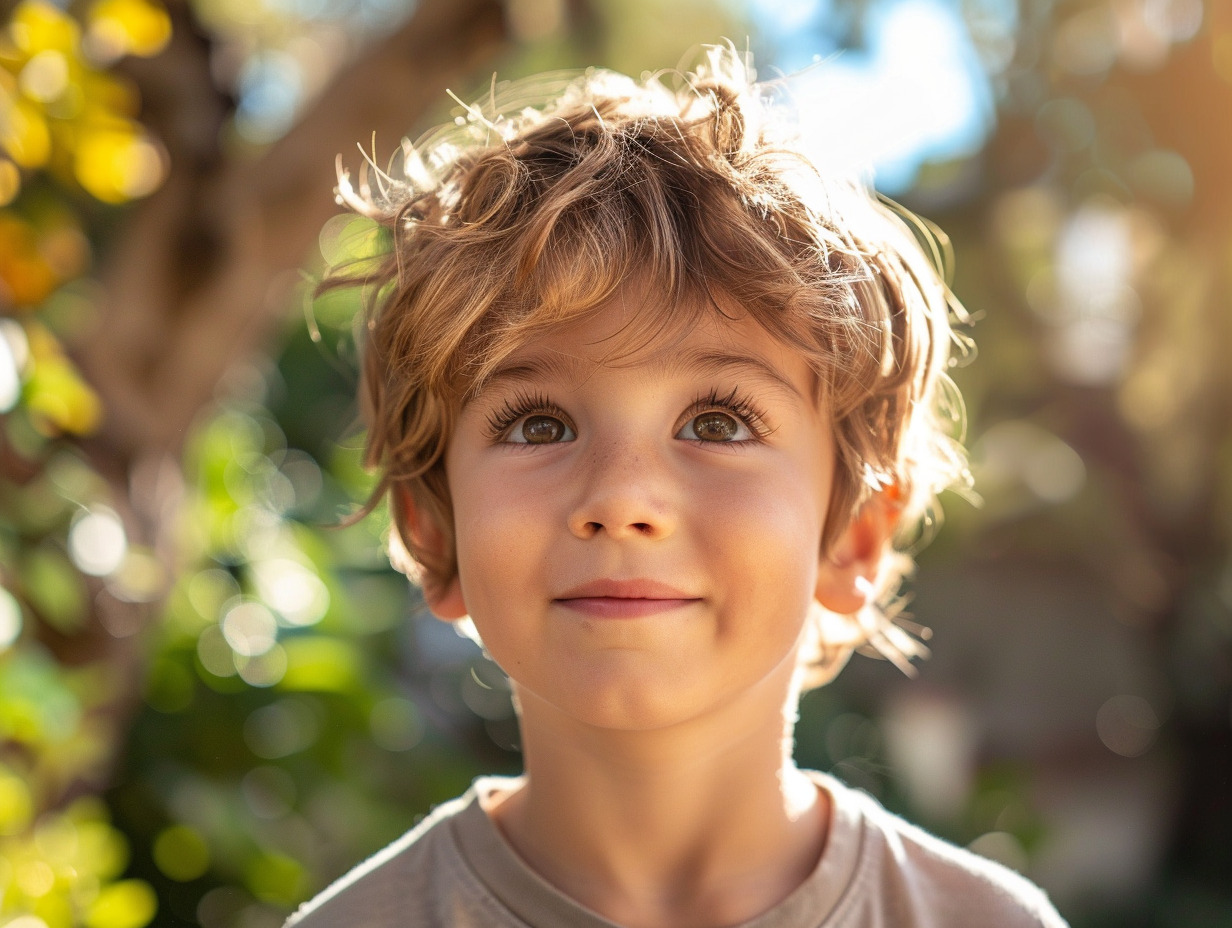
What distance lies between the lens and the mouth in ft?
3.08

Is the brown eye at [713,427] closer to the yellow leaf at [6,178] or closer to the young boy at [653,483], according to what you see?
the young boy at [653,483]

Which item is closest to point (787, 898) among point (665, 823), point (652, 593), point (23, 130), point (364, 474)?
point (665, 823)

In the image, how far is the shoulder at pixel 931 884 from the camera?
1.08 meters

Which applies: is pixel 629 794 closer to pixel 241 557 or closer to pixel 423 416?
pixel 423 416

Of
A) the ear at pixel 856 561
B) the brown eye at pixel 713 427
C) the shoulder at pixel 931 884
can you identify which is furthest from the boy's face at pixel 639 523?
the shoulder at pixel 931 884

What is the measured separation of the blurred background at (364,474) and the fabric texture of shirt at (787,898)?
624 millimetres

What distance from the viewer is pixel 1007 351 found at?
157 inches

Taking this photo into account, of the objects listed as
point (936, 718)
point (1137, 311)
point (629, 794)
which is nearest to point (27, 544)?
point (629, 794)

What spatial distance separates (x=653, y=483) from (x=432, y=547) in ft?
1.20

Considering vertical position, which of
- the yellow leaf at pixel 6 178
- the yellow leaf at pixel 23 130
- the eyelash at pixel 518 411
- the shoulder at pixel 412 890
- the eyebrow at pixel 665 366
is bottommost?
the shoulder at pixel 412 890

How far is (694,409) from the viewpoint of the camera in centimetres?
99

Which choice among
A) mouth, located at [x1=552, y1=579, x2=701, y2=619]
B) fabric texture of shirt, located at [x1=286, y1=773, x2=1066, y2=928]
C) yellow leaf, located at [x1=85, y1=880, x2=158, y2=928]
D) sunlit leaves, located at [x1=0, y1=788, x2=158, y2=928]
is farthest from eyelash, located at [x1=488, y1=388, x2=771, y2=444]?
yellow leaf, located at [x1=85, y1=880, x2=158, y2=928]

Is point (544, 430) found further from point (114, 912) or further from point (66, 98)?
point (114, 912)

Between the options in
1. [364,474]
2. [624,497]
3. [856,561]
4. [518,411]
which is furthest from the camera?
[364,474]
